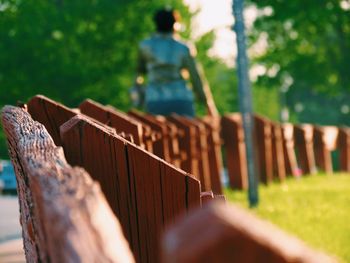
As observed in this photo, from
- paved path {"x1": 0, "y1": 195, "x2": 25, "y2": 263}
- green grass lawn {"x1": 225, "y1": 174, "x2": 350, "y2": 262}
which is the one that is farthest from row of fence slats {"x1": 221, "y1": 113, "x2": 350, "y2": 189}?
paved path {"x1": 0, "y1": 195, "x2": 25, "y2": 263}

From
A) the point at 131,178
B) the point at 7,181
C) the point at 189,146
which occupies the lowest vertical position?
the point at 7,181

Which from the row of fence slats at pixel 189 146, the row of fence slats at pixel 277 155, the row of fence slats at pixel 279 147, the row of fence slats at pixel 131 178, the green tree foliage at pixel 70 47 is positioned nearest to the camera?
the row of fence slats at pixel 131 178

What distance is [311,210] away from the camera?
22.5 feet

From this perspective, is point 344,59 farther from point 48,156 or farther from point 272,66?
point 48,156

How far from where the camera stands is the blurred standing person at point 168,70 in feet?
24.7

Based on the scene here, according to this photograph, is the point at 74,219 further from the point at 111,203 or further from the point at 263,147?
the point at 263,147

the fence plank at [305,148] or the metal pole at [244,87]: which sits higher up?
the metal pole at [244,87]

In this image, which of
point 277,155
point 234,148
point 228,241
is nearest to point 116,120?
point 228,241

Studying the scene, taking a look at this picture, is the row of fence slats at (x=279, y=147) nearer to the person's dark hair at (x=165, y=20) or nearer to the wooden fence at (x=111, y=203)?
the person's dark hair at (x=165, y=20)

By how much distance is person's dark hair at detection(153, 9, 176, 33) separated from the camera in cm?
754

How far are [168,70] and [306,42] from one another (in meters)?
23.9

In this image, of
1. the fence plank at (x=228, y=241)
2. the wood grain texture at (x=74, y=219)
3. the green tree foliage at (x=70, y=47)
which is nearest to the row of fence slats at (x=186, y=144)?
the wood grain texture at (x=74, y=219)

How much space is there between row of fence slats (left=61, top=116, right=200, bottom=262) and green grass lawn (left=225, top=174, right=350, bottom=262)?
2578mm

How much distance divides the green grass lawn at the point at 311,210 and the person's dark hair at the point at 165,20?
179cm
